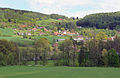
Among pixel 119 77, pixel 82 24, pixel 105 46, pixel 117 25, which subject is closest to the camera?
pixel 119 77

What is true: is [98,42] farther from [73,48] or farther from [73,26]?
[73,26]

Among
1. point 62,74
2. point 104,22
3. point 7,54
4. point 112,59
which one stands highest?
point 104,22

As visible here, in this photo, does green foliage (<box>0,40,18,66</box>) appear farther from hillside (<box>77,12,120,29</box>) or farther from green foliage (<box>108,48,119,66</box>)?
hillside (<box>77,12,120,29</box>)

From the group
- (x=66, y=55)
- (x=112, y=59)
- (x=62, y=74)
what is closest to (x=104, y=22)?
(x=66, y=55)

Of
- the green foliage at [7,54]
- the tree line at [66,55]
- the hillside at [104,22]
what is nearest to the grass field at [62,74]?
the green foliage at [7,54]

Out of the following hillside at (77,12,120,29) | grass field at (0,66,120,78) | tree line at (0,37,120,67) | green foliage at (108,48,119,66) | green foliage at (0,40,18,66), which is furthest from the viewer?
hillside at (77,12,120,29)

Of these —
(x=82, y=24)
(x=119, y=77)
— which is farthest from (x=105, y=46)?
(x=82, y=24)

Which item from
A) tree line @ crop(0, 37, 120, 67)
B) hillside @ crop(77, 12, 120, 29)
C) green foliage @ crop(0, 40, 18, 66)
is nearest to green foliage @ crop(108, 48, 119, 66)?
tree line @ crop(0, 37, 120, 67)

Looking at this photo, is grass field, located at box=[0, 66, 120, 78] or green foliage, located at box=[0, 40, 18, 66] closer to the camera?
grass field, located at box=[0, 66, 120, 78]

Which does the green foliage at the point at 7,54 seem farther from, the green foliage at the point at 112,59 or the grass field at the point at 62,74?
the green foliage at the point at 112,59

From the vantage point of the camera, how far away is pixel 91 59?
55.0 metres

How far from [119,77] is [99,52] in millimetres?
33795

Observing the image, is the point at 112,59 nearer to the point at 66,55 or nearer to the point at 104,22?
the point at 66,55

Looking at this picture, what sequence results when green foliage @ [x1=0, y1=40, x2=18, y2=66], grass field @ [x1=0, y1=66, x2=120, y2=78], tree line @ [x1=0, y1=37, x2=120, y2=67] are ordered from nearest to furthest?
grass field @ [x1=0, y1=66, x2=120, y2=78] < green foliage @ [x1=0, y1=40, x2=18, y2=66] < tree line @ [x1=0, y1=37, x2=120, y2=67]
